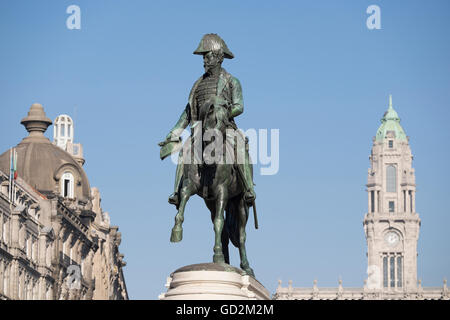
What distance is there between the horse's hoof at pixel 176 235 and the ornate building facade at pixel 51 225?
60.0 meters

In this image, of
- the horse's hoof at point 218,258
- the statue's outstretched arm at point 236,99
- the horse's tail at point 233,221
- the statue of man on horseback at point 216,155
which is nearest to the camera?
the horse's hoof at point 218,258

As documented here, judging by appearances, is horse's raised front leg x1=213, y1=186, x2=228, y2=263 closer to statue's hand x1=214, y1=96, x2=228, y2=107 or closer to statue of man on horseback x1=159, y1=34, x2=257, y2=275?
statue of man on horseback x1=159, y1=34, x2=257, y2=275

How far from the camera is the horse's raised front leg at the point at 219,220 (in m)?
34.7

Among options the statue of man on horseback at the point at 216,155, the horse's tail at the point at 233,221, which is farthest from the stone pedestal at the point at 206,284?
the horse's tail at the point at 233,221

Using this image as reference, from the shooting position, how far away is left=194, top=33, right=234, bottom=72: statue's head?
36.4m

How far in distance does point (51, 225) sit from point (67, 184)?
13.2 metres

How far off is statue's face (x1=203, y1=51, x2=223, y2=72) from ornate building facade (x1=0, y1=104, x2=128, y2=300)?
5861cm

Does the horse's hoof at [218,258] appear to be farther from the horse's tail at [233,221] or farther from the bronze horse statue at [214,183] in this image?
the horse's tail at [233,221]

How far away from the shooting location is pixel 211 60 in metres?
36.4

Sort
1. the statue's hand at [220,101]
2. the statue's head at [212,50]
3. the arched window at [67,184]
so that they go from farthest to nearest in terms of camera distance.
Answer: the arched window at [67,184] → the statue's head at [212,50] → the statue's hand at [220,101]

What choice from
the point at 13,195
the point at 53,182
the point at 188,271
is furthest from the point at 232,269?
the point at 53,182

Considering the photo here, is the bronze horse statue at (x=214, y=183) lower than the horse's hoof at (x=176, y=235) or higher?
higher

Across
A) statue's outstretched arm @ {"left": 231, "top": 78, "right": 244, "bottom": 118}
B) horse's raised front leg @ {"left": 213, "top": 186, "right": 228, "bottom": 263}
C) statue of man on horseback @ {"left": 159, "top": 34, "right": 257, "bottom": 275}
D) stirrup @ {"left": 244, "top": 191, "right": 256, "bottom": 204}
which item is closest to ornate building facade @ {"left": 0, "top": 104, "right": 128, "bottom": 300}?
statue of man on horseback @ {"left": 159, "top": 34, "right": 257, "bottom": 275}
